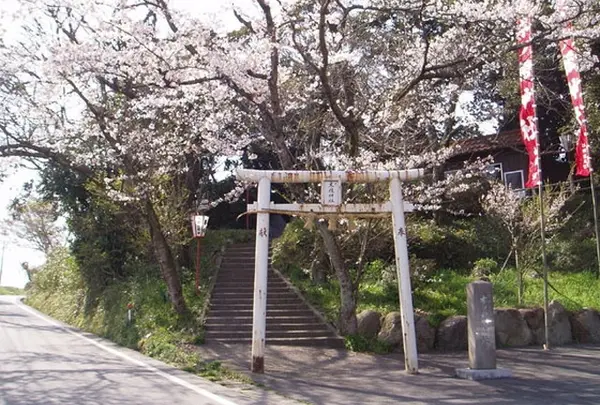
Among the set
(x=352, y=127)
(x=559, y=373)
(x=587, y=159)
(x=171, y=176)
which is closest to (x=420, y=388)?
(x=559, y=373)

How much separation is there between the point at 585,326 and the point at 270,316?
7870 mm

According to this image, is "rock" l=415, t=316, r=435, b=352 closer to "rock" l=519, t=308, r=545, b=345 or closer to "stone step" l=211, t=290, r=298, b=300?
"rock" l=519, t=308, r=545, b=345

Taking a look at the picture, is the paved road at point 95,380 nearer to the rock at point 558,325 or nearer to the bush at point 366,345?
the bush at point 366,345

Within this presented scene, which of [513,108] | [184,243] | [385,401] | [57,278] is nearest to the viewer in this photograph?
[385,401]

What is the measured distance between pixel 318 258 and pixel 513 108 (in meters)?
10.1

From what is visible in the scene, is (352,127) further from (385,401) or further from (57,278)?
(57,278)

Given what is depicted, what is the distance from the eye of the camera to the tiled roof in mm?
27469

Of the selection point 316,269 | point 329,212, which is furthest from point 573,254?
point 329,212

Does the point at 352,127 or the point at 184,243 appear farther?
the point at 184,243

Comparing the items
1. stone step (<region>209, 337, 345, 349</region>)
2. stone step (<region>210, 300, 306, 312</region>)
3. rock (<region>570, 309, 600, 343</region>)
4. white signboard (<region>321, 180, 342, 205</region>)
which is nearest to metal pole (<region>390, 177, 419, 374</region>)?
white signboard (<region>321, 180, 342, 205</region>)

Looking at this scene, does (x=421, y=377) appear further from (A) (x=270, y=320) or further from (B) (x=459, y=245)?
(B) (x=459, y=245)

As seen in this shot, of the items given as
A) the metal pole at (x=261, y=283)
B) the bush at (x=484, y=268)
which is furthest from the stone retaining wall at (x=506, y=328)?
the metal pole at (x=261, y=283)

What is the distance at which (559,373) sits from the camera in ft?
38.3

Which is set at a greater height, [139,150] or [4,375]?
[139,150]
